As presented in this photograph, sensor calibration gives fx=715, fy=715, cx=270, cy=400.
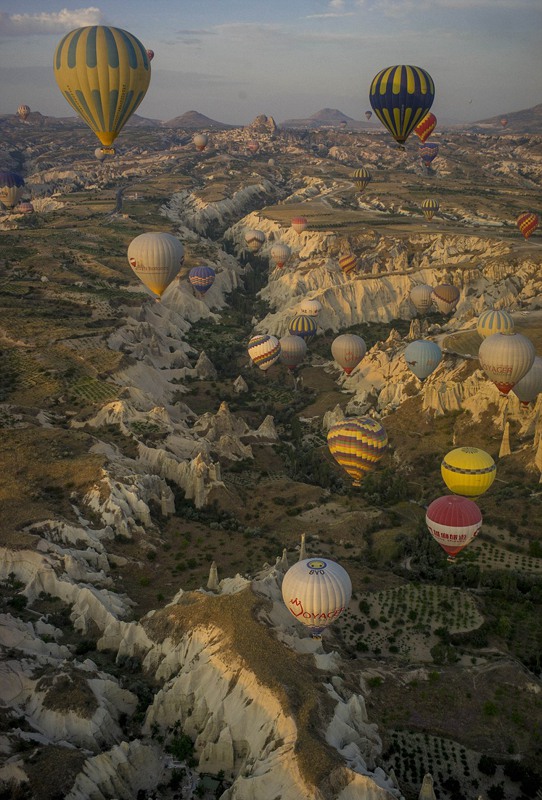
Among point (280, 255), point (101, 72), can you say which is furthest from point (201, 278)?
point (101, 72)

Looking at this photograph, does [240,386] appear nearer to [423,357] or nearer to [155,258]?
[155,258]

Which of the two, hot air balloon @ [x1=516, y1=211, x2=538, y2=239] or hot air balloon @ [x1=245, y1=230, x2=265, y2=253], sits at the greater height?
hot air balloon @ [x1=516, y1=211, x2=538, y2=239]

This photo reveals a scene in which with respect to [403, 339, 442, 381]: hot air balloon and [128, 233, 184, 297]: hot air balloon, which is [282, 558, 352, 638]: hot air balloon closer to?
[403, 339, 442, 381]: hot air balloon

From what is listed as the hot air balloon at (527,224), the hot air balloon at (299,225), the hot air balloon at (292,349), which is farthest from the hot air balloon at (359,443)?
the hot air balloon at (299,225)

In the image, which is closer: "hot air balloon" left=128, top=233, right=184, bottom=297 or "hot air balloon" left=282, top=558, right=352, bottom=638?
"hot air balloon" left=282, top=558, right=352, bottom=638

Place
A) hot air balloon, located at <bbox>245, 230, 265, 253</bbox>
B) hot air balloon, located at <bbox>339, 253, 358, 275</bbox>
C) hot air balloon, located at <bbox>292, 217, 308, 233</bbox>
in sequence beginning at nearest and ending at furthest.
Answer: hot air balloon, located at <bbox>339, 253, 358, 275</bbox> < hot air balloon, located at <bbox>292, 217, 308, 233</bbox> < hot air balloon, located at <bbox>245, 230, 265, 253</bbox>

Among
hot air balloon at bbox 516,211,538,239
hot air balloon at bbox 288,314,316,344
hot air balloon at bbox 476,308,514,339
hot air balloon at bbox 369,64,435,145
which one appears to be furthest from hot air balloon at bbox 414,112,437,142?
hot air balloon at bbox 476,308,514,339

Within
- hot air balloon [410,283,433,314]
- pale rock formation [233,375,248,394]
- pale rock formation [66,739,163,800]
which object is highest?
hot air balloon [410,283,433,314]

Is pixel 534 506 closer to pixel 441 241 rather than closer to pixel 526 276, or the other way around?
pixel 526 276

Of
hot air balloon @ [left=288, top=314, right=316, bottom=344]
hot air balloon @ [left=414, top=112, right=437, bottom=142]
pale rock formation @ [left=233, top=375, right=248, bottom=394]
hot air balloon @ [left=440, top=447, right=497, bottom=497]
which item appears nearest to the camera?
hot air balloon @ [left=440, top=447, right=497, bottom=497]
